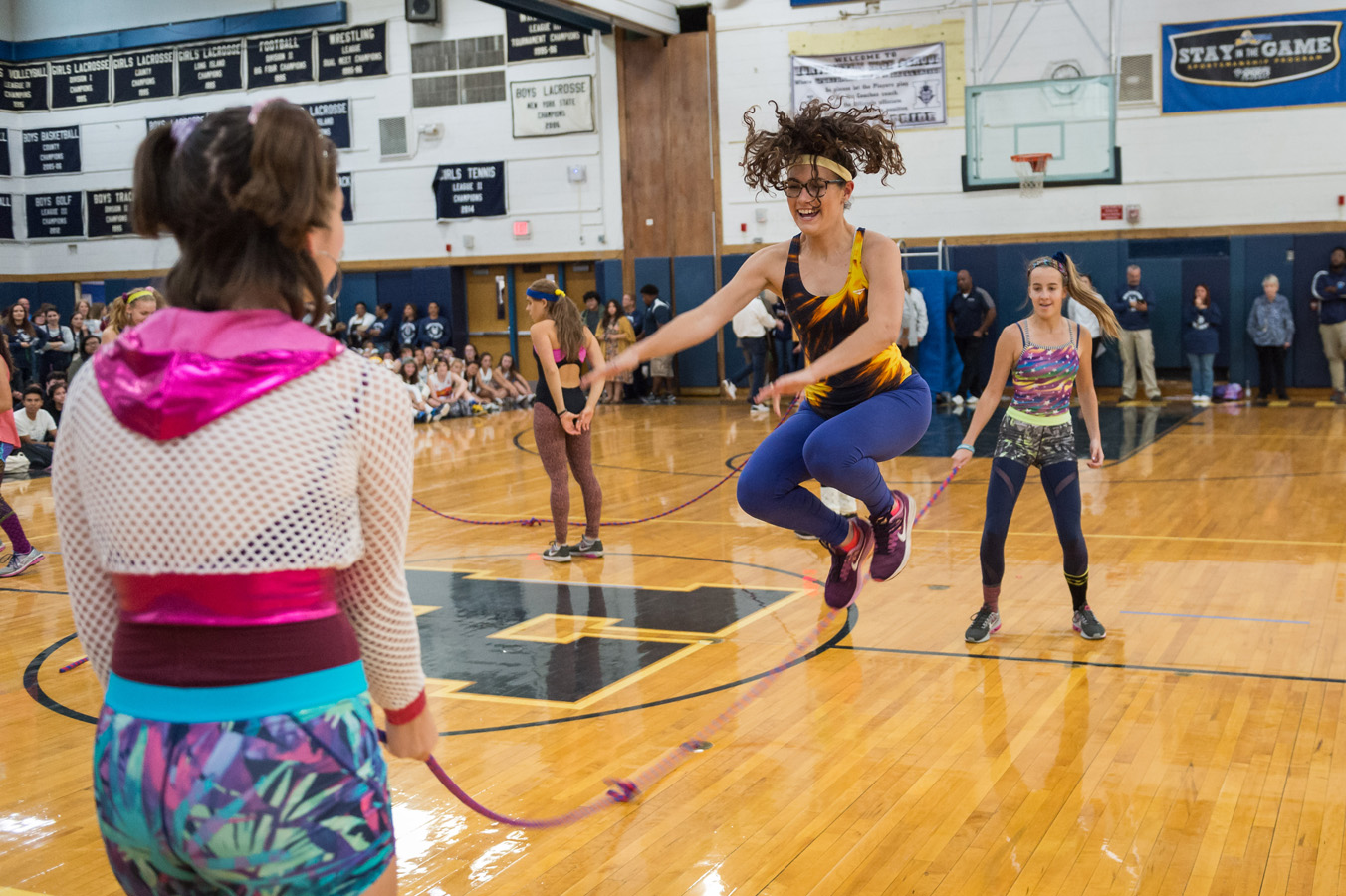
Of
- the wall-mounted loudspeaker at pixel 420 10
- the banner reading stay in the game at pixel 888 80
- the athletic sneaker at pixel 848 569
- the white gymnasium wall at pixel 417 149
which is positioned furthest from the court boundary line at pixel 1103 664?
the wall-mounted loudspeaker at pixel 420 10

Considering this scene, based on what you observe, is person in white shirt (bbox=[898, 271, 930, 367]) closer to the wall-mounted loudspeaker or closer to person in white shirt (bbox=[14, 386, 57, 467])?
the wall-mounted loudspeaker

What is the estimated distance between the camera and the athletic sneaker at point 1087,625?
574 cm

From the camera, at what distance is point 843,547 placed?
4527 millimetres

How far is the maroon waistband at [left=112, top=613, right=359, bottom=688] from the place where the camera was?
4.80 feet

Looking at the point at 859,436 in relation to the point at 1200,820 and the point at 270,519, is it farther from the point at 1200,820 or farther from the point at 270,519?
the point at 270,519

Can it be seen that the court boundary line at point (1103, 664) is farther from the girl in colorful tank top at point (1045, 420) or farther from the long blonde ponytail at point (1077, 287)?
the long blonde ponytail at point (1077, 287)

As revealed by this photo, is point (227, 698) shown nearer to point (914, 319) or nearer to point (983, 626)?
point (983, 626)

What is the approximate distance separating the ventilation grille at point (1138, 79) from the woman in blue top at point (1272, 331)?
9.55ft

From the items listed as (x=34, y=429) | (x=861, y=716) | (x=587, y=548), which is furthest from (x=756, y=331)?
(x=861, y=716)

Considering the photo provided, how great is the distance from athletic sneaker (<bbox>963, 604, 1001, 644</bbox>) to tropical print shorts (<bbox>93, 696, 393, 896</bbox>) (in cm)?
460

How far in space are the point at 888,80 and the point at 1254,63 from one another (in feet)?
15.7

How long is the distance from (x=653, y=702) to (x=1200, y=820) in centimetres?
213

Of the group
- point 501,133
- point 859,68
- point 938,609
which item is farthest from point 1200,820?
point 501,133

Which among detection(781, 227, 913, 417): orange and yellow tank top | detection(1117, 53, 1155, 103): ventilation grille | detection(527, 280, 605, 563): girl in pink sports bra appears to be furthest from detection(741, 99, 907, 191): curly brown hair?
detection(1117, 53, 1155, 103): ventilation grille
